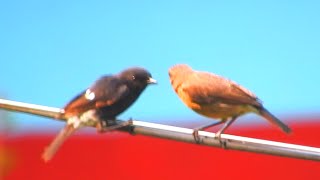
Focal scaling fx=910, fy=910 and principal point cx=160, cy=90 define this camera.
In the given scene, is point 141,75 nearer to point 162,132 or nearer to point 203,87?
point 203,87

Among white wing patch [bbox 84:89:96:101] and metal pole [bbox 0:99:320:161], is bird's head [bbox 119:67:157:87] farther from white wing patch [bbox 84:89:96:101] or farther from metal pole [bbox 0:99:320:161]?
metal pole [bbox 0:99:320:161]

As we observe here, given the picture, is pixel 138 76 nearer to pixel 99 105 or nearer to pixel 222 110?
pixel 99 105

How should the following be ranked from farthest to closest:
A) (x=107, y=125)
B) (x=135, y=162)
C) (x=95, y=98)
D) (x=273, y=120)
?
(x=135, y=162)
(x=273, y=120)
(x=107, y=125)
(x=95, y=98)

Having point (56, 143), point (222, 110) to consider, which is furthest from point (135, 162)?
point (56, 143)

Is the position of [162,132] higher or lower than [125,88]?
lower

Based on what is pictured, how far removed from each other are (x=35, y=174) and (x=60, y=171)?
0.28m

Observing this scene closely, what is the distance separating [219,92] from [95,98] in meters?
1.38

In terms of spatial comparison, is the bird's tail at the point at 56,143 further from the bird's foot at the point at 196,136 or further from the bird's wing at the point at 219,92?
the bird's wing at the point at 219,92

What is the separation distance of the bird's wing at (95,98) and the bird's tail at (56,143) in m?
0.07

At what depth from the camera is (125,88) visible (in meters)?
3.94

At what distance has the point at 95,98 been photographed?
364 cm

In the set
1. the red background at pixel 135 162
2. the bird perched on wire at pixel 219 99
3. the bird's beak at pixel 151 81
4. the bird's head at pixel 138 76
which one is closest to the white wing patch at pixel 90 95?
the bird's head at pixel 138 76

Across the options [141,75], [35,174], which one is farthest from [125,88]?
[35,174]

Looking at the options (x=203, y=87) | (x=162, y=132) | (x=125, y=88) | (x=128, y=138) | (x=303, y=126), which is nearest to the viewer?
(x=162, y=132)
